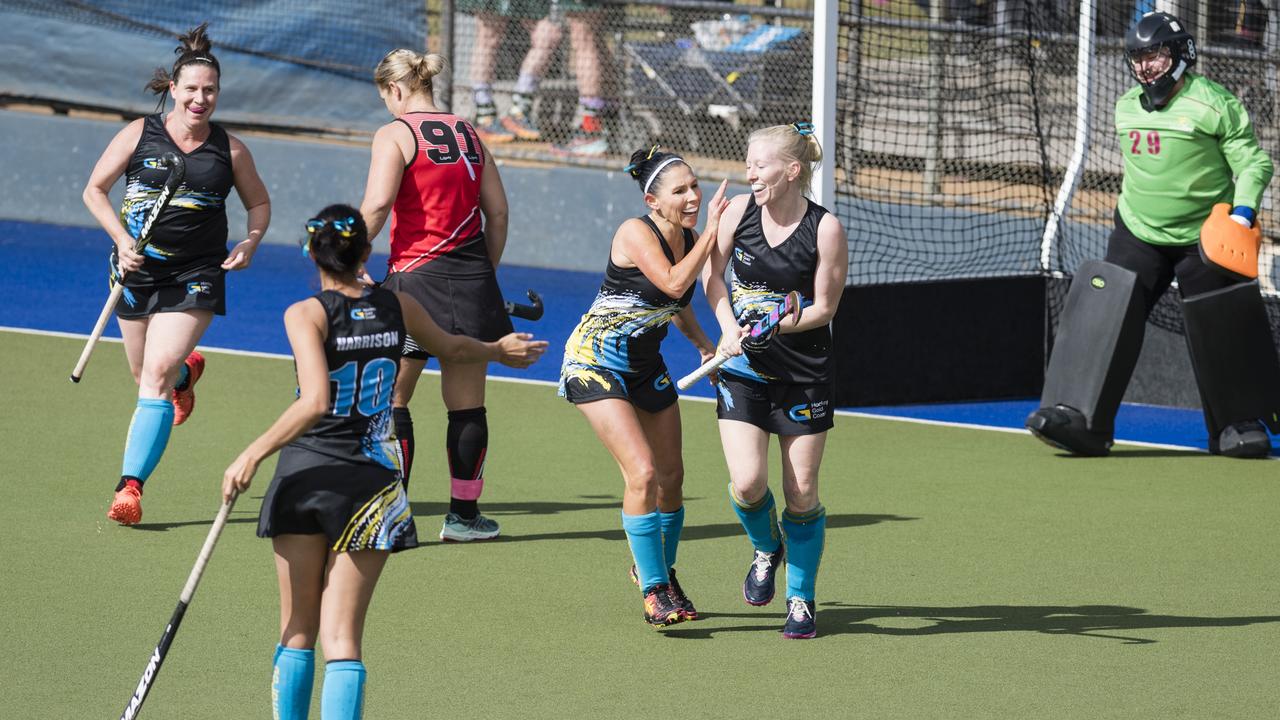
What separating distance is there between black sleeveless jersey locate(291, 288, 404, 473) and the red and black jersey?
2.59 m

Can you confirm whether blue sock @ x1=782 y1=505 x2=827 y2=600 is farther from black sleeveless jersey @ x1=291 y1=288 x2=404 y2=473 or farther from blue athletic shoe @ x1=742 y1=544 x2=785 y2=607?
black sleeveless jersey @ x1=291 y1=288 x2=404 y2=473

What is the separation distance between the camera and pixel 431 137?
24.5 ft

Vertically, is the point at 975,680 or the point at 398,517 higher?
the point at 398,517

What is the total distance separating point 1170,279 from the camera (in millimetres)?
10047

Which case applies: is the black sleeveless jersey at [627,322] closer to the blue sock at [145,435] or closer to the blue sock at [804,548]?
the blue sock at [804,548]

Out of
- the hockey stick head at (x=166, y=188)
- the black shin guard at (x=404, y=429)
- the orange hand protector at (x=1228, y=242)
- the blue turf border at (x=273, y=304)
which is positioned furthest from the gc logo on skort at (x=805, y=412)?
the blue turf border at (x=273, y=304)

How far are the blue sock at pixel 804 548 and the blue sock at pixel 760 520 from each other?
159 mm

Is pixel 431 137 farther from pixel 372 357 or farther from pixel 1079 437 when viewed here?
pixel 1079 437

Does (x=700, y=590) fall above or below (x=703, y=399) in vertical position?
above

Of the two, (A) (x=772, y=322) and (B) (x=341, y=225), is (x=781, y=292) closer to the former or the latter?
(A) (x=772, y=322)

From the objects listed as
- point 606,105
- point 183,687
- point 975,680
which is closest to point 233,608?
point 183,687

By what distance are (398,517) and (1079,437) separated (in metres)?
5.66

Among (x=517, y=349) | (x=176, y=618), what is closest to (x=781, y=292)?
(x=517, y=349)

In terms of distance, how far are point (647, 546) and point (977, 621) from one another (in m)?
1.29
